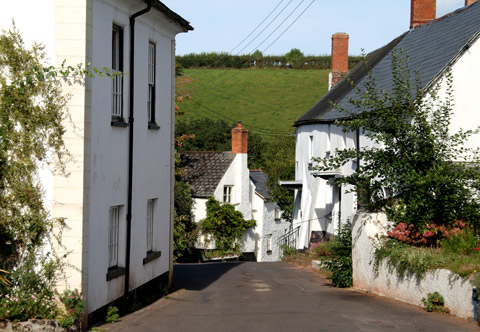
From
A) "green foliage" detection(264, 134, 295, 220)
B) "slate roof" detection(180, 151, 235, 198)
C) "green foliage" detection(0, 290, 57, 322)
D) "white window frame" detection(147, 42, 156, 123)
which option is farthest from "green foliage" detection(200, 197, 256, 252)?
"green foliage" detection(0, 290, 57, 322)

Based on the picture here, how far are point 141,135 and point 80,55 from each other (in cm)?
354

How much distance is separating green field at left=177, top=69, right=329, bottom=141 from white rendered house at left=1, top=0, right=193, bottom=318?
2033 inches

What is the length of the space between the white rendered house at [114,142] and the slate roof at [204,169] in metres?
22.2

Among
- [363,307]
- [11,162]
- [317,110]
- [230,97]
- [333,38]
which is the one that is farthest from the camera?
[230,97]

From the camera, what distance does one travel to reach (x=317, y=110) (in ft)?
108

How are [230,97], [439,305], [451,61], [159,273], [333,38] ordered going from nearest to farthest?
[439,305]
[159,273]
[451,61]
[333,38]
[230,97]

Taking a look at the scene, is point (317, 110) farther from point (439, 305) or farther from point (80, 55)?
point (80, 55)

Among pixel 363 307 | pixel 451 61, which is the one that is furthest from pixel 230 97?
pixel 363 307

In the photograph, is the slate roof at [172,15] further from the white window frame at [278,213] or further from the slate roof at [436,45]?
the white window frame at [278,213]

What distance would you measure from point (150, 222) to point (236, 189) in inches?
984

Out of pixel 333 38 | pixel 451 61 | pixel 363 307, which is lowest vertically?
pixel 363 307

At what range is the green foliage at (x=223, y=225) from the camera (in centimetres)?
3716

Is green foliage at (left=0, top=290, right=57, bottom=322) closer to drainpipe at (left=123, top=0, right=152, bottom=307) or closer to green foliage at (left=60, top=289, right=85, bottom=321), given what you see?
green foliage at (left=60, top=289, right=85, bottom=321)

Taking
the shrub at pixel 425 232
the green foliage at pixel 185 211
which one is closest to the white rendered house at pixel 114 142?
the shrub at pixel 425 232
